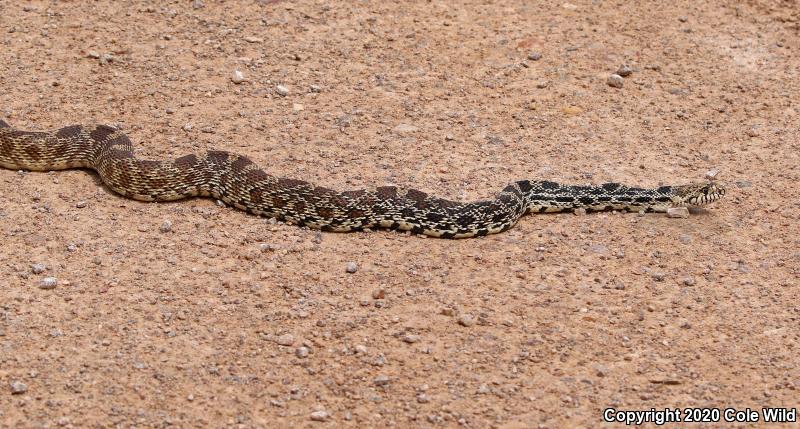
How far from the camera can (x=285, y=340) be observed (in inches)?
397

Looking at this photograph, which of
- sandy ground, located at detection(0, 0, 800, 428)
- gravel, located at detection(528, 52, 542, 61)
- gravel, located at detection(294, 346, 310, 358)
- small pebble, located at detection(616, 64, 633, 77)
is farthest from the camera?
gravel, located at detection(528, 52, 542, 61)

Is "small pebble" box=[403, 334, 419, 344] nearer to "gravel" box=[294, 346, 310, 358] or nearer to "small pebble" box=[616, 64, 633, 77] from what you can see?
"gravel" box=[294, 346, 310, 358]

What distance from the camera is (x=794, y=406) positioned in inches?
374

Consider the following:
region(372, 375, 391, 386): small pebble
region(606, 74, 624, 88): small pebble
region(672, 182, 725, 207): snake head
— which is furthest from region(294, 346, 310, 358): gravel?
region(606, 74, 624, 88): small pebble

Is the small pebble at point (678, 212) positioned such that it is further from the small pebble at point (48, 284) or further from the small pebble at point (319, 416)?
the small pebble at point (48, 284)

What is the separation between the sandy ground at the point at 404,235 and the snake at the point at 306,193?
215 mm

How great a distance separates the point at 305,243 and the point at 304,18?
6.14 meters

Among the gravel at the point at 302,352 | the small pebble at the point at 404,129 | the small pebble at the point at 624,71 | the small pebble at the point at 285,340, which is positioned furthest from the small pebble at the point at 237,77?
the gravel at the point at 302,352

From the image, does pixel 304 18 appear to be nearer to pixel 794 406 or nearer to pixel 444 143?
pixel 444 143

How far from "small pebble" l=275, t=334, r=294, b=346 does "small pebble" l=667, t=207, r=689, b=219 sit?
5.48 metres

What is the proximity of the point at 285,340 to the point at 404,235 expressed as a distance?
8.81ft

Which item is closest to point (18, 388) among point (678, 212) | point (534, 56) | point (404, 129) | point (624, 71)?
point (404, 129)

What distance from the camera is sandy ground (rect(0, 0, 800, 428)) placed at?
9.59m

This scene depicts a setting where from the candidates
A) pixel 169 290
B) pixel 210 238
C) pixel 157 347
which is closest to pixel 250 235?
pixel 210 238
